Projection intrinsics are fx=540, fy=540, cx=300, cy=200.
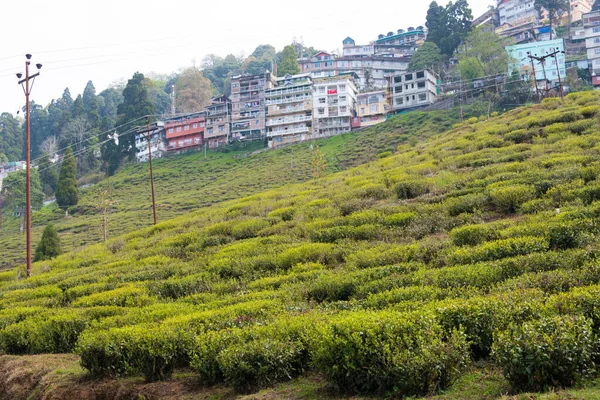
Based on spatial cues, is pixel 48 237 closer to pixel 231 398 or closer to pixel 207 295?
pixel 207 295

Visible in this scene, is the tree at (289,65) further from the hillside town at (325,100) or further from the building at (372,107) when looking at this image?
the building at (372,107)

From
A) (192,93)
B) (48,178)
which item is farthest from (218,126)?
(48,178)

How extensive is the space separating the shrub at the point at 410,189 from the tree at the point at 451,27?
73201 millimetres

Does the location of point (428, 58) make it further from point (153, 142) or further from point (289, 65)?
point (153, 142)

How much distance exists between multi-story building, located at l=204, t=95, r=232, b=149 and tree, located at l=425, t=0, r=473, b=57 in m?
36.5

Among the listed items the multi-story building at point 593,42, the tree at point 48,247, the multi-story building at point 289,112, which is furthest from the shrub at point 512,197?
the multi-story building at point 593,42

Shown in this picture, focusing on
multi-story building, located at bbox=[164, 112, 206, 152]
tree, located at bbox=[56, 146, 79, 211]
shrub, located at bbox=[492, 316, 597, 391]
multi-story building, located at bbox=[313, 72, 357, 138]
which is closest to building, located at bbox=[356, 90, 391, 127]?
multi-story building, located at bbox=[313, 72, 357, 138]

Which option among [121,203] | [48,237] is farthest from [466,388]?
[121,203]

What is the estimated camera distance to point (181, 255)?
20.1 m

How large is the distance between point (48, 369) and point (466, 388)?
8508mm

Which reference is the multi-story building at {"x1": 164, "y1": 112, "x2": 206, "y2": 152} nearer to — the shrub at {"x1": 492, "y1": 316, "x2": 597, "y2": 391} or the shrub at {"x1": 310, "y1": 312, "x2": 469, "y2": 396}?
the shrub at {"x1": 310, "y1": 312, "x2": 469, "y2": 396}

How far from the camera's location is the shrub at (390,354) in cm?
645

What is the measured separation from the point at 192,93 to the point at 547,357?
106m

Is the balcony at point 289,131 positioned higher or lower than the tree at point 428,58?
lower
